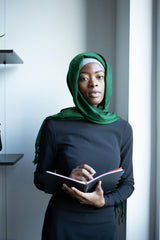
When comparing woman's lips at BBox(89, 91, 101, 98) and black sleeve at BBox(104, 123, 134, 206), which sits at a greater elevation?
woman's lips at BBox(89, 91, 101, 98)

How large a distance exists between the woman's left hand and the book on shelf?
0.05 feet

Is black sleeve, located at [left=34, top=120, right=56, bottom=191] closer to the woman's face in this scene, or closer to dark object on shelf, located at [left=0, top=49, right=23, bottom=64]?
the woman's face

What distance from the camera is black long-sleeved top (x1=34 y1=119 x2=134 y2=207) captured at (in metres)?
0.88

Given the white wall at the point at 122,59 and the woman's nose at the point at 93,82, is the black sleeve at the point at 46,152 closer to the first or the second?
the woman's nose at the point at 93,82

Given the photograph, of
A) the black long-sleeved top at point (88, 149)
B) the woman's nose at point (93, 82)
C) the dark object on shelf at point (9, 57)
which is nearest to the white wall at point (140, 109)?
the black long-sleeved top at point (88, 149)

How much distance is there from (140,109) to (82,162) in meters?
0.46

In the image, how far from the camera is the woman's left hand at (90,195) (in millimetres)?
756

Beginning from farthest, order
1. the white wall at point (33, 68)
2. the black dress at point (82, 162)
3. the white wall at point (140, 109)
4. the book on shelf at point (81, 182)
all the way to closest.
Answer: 1. the white wall at point (33, 68)
2. the white wall at point (140, 109)
3. the black dress at point (82, 162)
4. the book on shelf at point (81, 182)

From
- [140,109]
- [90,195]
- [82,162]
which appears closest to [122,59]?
[140,109]

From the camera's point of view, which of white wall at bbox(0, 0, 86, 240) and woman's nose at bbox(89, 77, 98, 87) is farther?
white wall at bbox(0, 0, 86, 240)

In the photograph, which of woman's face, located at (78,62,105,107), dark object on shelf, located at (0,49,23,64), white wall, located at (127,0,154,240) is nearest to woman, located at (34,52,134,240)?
woman's face, located at (78,62,105,107)

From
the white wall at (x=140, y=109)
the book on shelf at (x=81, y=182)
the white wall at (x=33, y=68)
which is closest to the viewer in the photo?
the book on shelf at (x=81, y=182)

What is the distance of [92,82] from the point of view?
0.91 metres

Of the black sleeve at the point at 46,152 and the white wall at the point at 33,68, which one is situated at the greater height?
the white wall at the point at 33,68
